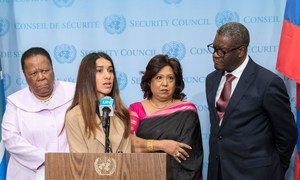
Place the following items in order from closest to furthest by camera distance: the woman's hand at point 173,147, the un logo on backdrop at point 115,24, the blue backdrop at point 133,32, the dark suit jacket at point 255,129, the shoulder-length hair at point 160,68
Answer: the dark suit jacket at point 255,129, the woman's hand at point 173,147, the shoulder-length hair at point 160,68, the blue backdrop at point 133,32, the un logo on backdrop at point 115,24

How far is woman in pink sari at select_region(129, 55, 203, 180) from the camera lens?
110 inches

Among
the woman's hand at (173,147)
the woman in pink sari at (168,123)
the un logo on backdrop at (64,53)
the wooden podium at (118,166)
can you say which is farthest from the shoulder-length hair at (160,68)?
the wooden podium at (118,166)

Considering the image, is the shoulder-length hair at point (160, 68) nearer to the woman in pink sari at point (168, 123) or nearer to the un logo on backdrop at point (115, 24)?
the woman in pink sari at point (168, 123)

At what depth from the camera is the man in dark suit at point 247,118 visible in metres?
2.56

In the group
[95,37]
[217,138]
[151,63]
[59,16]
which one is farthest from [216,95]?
Result: [59,16]

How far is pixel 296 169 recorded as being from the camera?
10.7ft

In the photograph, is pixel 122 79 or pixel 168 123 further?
pixel 122 79

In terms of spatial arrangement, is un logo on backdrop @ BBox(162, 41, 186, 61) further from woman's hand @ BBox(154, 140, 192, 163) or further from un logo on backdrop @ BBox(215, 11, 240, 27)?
woman's hand @ BBox(154, 140, 192, 163)

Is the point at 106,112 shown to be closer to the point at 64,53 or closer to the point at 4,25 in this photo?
the point at 64,53

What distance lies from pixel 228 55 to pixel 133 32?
118 cm

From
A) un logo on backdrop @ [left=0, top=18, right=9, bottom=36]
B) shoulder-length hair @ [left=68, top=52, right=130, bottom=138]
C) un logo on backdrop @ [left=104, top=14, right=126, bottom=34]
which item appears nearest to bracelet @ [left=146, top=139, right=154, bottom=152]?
shoulder-length hair @ [left=68, top=52, right=130, bottom=138]

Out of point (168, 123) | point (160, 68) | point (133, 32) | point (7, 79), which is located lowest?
point (168, 123)

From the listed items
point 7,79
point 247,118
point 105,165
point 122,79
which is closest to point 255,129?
point 247,118

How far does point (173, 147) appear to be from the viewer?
2777 mm
